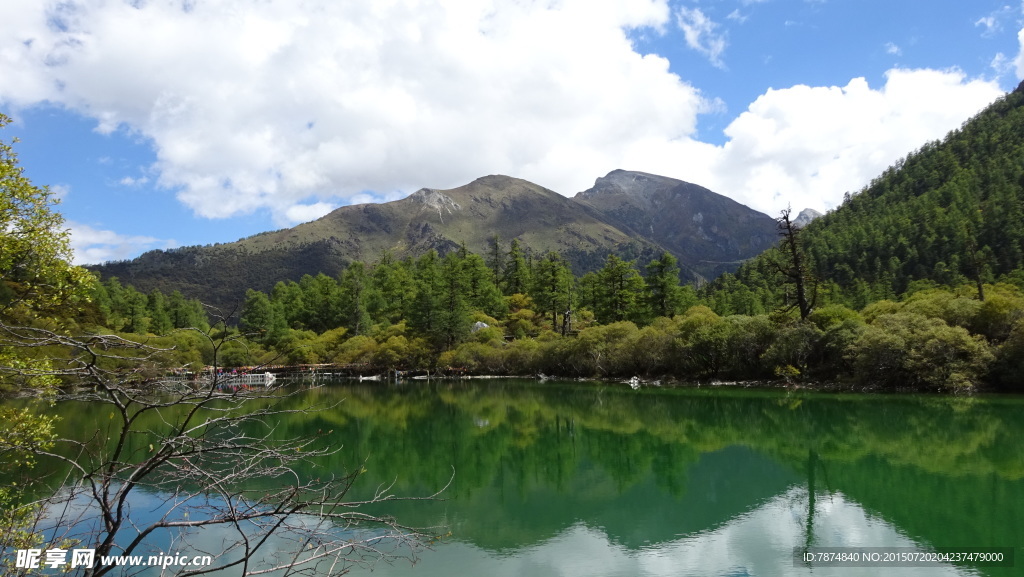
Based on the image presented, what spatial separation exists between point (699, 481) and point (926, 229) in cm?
6472

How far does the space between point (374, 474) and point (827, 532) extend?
10.2 m

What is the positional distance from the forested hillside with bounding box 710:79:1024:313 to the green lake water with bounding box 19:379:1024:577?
26505 millimetres

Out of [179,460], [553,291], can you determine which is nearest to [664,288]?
[553,291]

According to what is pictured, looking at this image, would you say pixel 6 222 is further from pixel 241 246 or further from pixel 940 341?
pixel 241 246

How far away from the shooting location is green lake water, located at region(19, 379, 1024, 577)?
9.05 metres

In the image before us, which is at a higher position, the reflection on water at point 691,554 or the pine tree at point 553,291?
the pine tree at point 553,291

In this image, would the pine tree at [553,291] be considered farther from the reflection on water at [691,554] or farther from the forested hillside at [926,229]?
the reflection on water at [691,554]

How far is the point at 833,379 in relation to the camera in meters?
30.0

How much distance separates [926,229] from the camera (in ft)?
206

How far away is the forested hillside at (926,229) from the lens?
54.7 meters

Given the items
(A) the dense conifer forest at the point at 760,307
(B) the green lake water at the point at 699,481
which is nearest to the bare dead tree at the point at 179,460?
(B) the green lake water at the point at 699,481

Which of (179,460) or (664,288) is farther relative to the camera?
(664,288)

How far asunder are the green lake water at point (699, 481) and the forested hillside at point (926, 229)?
87.0 feet

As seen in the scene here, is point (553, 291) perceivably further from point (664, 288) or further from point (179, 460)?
point (179, 460)
